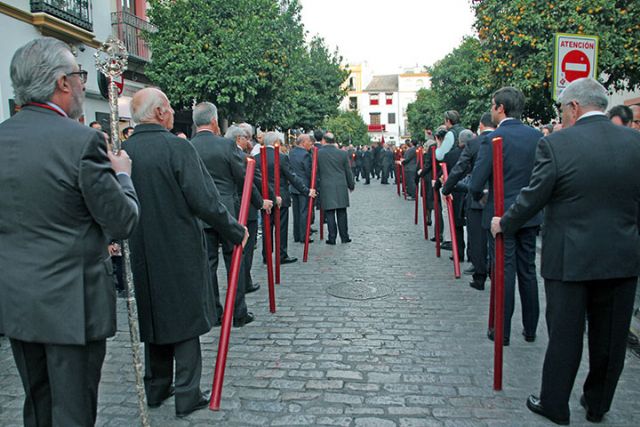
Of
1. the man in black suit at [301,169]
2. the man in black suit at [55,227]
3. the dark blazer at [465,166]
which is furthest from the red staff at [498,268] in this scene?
the man in black suit at [301,169]

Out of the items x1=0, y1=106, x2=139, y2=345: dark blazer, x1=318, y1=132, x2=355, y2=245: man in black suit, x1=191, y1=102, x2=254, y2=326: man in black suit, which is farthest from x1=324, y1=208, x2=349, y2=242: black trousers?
x1=0, y1=106, x2=139, y2=345: dark blazer

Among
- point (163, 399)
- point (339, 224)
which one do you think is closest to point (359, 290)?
point (163, 399)

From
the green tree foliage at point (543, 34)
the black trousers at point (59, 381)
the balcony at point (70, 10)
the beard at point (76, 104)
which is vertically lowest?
the black trousers at point (59, 381)

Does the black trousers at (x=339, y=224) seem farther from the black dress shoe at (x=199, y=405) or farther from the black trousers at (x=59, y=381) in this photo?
the black trousers at (x=59, y=381)

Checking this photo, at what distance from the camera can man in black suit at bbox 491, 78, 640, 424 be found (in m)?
3.41

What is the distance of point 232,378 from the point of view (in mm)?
4438

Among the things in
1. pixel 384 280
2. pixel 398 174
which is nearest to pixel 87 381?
pixel 384 280

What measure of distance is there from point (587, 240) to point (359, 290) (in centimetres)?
400

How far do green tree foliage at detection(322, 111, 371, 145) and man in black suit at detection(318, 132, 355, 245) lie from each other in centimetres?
5216

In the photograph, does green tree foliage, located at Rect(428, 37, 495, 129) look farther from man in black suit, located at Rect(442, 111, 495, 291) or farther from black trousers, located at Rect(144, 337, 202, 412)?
black trousers, located at Rect(144, 337, 202, 412)

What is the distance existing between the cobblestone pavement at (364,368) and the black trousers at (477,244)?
0.84 ft

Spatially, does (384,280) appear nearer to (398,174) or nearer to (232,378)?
(232,378)

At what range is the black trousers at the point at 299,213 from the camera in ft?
36.7

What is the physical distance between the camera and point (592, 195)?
3414mm
